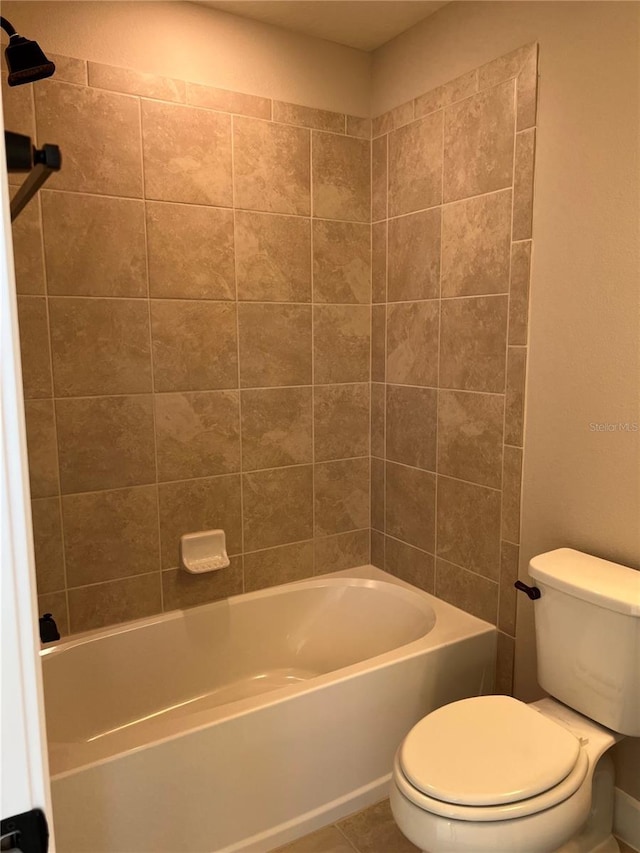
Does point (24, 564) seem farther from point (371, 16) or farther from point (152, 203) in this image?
point (371, 16)

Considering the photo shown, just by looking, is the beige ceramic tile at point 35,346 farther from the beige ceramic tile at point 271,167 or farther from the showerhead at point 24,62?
the showerhead at point 24,62

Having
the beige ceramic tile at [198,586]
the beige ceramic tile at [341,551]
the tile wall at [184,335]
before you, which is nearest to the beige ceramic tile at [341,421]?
the tile wall at [184,335]

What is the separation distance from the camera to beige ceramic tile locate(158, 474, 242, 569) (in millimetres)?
2229

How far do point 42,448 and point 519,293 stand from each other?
1.60 metres

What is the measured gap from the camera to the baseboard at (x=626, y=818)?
1.72 metres

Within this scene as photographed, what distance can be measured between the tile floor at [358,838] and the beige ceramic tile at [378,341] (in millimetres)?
1558

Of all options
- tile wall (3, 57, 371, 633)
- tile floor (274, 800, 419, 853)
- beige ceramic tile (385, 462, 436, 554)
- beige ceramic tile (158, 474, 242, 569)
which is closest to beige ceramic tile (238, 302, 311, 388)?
tile wall (3, 57, 371, 633)

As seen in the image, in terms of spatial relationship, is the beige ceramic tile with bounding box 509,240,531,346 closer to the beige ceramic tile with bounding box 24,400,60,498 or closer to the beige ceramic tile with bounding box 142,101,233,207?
the beige ceramic tile with bounding box 142,101,233,207

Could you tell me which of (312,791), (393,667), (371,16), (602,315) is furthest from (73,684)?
(371,16)

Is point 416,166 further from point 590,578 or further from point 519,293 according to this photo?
point 590,578

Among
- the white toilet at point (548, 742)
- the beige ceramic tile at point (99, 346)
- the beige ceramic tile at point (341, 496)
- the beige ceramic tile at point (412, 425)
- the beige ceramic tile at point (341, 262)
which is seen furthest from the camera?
the beige ceramic tile at point (341, 496)

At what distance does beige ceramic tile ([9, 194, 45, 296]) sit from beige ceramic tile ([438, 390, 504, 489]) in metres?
1.42

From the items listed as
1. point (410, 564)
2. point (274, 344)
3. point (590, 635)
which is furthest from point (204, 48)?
Result: point (590, 635)

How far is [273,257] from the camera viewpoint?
2336 mm
